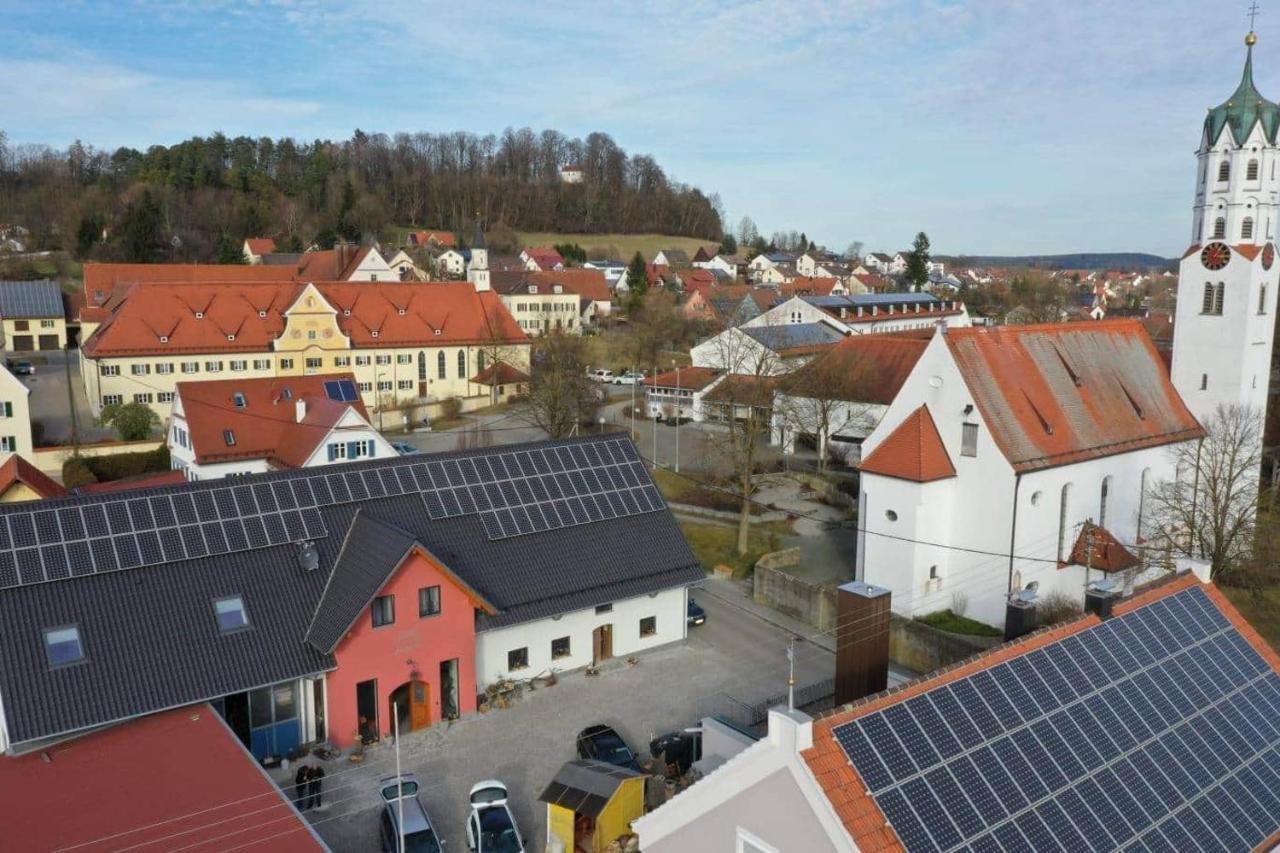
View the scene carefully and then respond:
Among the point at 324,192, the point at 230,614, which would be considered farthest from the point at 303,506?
the point at 324,192

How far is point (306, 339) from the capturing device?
5700 centimetres

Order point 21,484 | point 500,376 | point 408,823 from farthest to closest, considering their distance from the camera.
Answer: point 500,376, point 21,484, point 408,823

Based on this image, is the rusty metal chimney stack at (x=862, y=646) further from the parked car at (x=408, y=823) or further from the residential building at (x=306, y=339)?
the residential building at (x=306, y=339)

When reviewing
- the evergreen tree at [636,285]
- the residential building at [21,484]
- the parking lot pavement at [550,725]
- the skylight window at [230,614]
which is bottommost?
the parking lot pavement at [550,725]

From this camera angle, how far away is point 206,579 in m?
20.4

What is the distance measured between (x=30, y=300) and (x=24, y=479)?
4979 centimetres

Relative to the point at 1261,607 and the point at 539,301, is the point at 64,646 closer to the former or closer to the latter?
the point at 1261,607

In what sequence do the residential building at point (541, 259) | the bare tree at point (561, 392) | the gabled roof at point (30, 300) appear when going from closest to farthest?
the bare tree at point (561, 392) < the gabled roof at point (30, 300) < the residential building at point (541, 259)

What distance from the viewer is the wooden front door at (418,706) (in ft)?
70.4

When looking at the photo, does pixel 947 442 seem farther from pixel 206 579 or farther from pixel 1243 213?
pixel 206 579

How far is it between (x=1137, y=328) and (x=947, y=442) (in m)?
11.6

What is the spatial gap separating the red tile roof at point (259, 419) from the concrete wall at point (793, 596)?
1707 centimetres

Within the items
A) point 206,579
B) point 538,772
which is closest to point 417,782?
point 538,772

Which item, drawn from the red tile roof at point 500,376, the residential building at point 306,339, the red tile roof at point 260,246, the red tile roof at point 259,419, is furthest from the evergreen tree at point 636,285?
the red tile roof at point 259,419
